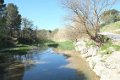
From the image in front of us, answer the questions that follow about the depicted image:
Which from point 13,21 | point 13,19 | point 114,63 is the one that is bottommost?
point 114,63

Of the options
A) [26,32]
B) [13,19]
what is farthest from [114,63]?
[26,32]

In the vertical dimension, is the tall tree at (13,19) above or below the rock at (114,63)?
above

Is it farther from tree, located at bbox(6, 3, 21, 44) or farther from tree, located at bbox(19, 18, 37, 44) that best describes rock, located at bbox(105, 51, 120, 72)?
tree, located at bbox(19, 18, 37, 44)

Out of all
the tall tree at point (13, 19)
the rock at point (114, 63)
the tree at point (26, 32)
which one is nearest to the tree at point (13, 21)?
the tall tree at point (13, 19)

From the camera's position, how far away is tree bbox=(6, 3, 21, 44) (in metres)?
67.4

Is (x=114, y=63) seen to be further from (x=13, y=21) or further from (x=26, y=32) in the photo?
(x=26, y=32)

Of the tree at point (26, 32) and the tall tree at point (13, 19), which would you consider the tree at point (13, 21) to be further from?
the tree at point (26, 32)

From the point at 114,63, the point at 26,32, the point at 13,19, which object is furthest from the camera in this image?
the point at 26,32

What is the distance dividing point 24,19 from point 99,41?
5459cm

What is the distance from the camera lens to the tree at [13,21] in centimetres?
6738

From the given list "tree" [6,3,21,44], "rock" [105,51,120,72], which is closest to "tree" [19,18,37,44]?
"tree" [6,3,21,44]

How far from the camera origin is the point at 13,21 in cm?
6912

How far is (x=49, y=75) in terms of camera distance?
71.6 ft

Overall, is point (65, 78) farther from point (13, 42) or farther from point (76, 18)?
→ point (13, 42)
